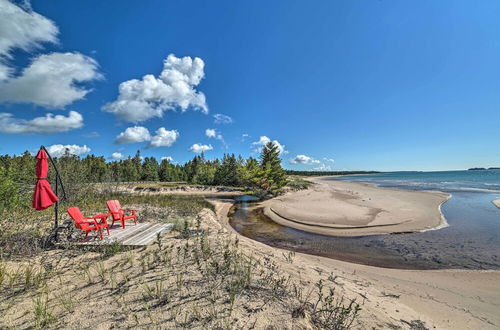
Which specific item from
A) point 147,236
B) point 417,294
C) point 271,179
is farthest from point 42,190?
point 271,179

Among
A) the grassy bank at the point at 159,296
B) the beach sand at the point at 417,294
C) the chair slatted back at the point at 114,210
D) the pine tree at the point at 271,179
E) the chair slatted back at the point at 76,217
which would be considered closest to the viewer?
the grassy bank at the point at 159,296

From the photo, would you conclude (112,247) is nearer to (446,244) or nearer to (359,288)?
(359,288)

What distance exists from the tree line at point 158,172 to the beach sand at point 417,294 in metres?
14.1

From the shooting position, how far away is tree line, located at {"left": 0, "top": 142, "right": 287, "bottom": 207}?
409 inches

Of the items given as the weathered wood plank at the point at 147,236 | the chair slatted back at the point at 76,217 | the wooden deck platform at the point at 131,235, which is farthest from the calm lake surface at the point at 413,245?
the chair slatted back at the point at 76,217

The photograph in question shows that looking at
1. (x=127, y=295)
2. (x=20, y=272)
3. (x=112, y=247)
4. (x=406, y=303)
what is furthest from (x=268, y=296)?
(x=20, y=272)

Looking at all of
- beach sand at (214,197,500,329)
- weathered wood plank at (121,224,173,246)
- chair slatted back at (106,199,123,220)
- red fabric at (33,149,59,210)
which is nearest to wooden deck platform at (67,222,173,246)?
weathered wood plank at (121,224,173,246)

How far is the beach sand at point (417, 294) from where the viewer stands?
3716mm

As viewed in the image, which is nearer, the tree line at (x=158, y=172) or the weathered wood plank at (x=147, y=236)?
the weathered wood plank at (x=147, y=236)

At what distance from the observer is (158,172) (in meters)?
58.3

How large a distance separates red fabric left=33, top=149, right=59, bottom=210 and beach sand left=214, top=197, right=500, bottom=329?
20.3ft

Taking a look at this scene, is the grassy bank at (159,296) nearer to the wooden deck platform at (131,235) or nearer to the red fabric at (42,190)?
the wooden deck platform at (131,235)

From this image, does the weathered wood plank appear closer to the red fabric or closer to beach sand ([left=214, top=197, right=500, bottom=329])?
the red fabric

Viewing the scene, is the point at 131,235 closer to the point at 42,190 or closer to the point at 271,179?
the point at 42,190
